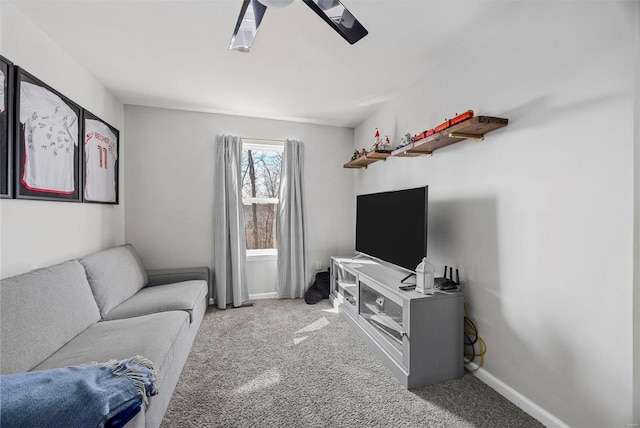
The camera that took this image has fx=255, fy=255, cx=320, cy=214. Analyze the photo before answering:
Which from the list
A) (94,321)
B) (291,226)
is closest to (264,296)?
(291,226)

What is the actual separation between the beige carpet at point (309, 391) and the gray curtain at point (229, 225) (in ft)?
2.73

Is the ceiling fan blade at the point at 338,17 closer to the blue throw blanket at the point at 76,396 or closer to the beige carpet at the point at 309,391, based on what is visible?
the blue throw blanket at the point at 76,396

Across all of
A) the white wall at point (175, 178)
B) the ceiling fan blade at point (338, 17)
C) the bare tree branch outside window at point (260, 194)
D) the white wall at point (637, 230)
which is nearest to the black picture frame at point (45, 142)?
the white wall at point (175, 178)

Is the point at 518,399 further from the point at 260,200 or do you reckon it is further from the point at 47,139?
the point at 47,139

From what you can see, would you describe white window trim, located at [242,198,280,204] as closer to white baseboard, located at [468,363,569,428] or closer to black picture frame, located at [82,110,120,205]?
black picture frame, located at [82,110,120,205]

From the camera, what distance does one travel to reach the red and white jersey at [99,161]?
7.50ft

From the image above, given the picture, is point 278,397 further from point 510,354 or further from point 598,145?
point 598,145

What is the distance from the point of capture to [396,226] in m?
2.25

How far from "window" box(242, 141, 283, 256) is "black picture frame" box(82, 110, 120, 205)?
1.40m

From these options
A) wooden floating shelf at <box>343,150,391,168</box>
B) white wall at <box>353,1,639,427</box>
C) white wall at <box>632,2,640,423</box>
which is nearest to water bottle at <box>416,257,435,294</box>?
white wall at <box>353,1,639,427</box>

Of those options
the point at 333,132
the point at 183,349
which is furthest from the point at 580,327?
the point at 333,132

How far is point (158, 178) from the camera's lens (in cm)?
313

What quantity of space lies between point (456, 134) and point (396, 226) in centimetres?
86

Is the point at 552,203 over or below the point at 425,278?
over
